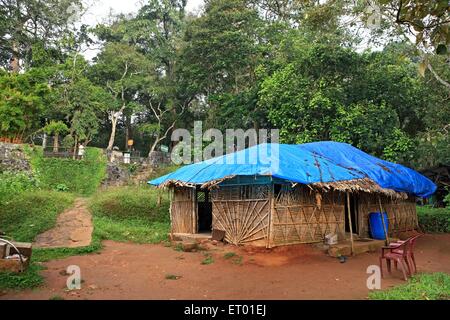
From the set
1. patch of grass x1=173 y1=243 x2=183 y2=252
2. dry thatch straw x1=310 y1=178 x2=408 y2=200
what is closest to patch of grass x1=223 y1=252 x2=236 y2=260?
patch of grass x1=173 y1=243 x2=183 y2=252

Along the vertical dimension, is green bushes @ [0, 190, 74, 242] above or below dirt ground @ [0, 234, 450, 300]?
above

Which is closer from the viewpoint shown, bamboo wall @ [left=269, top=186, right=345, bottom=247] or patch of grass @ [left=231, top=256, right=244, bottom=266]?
patch of grass @ [left=231, top=256, right=244, bottom=266]

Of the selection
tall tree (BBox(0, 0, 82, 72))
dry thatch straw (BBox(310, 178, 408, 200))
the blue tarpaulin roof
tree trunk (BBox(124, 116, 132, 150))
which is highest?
tall tree (BBox(0, 0, 82, 72))

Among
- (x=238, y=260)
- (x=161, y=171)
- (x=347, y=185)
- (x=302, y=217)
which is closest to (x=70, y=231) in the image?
(x=238, y=260)

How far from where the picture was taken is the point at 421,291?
6680mm

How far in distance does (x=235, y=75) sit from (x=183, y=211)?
44.6 feet

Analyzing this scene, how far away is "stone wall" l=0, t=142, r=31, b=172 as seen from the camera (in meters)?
20.5

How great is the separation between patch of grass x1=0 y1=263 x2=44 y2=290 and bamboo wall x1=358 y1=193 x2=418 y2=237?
10.3m

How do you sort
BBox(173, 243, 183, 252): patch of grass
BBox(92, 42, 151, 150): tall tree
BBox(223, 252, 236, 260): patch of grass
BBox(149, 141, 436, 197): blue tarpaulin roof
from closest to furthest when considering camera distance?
BBox(223, 252, 236, 260): patch of grass → BBox(149, 141, 436, 197): blue tarpaulin roof → BBox(173, 243, 183, 252): patch of grass → BBox(92, 42, 151, 150): tall tree

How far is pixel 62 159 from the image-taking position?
874 inches

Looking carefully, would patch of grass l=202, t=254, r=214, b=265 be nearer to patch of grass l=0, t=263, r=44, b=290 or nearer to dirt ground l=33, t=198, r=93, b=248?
patch of grass l=0, t=263, r=44, b=290

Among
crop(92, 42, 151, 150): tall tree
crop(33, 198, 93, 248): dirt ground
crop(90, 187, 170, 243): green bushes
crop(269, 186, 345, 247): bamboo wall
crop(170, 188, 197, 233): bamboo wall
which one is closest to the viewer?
crop(269, 186, 345, 247): bamboo wall

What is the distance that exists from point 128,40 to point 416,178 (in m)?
24.1

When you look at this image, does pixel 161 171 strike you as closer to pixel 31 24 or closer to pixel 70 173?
pixel 70 173
